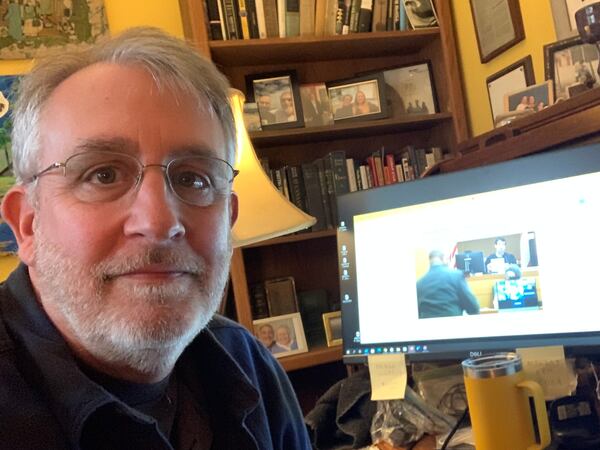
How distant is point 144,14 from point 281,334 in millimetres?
1186

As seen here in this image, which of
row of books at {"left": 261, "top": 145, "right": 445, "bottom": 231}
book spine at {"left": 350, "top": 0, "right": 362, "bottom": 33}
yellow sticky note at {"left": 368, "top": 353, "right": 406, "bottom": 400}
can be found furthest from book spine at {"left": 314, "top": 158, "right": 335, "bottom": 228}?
yellow sticky note at {"left": 368, "top": 353, "right": 406, "bottom": 400}

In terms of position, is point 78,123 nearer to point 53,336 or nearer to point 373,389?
point 53,336

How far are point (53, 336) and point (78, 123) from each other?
28cm

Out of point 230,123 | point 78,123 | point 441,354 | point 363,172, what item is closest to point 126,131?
point 78,123

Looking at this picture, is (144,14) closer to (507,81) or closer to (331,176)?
(331,176)

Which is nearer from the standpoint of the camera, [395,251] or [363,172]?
[395,251]

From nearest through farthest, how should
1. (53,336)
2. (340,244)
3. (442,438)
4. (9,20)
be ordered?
(53,336) < (442,438) < (340,244) < (9,20)

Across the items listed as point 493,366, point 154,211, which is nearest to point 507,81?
point 493,366

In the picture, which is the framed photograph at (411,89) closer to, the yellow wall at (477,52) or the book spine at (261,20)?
the yellow wall at (477,52)

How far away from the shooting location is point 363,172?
206cm

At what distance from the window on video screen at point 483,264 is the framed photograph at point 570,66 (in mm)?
549

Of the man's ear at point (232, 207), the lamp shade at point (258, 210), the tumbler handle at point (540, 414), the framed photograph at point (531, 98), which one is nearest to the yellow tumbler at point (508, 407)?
the tumbler handle at point (540, 414)

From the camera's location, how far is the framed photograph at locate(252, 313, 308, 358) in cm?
188

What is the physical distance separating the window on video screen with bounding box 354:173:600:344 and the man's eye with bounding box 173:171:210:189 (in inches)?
14.5
